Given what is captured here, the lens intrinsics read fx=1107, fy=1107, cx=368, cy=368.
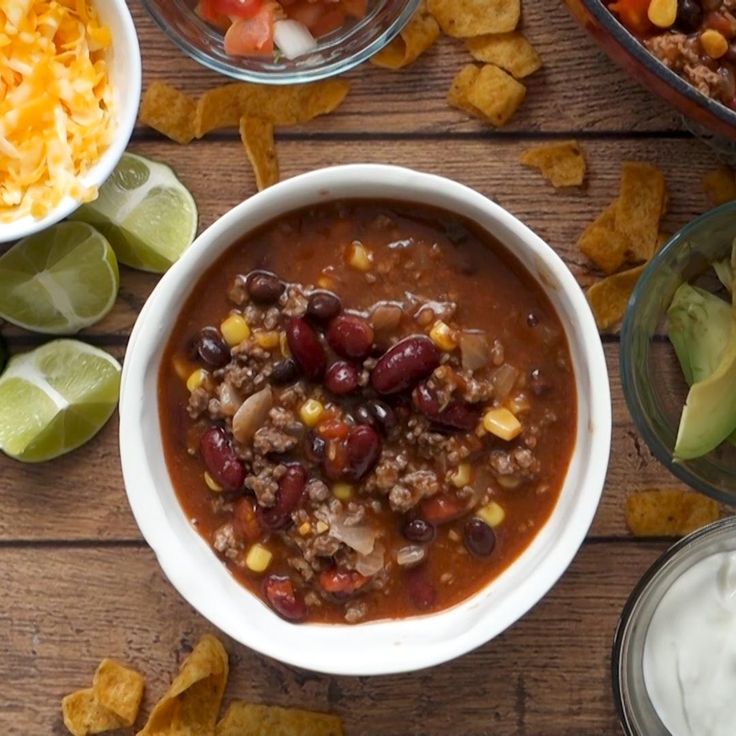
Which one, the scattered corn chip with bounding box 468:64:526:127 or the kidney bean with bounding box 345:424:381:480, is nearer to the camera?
the kidney bean with bounding box 345:424:381:480

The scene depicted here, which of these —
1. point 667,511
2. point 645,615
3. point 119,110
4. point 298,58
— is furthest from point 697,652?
point 119,110

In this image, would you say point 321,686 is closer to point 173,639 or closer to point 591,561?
point 173,639

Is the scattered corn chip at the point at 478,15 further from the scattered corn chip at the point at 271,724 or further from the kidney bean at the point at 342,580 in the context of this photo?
the scattered corn chip at the point at 271,724

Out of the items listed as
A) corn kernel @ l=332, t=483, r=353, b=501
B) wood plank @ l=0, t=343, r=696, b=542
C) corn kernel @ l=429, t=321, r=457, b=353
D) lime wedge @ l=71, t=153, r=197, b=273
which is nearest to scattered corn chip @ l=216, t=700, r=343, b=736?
wood plank @ l=0, t=343, r=696, b=542

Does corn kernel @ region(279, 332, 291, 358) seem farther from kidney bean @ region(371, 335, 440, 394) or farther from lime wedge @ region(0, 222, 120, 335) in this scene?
lime wedge @ region(0, 222, 120, 335)

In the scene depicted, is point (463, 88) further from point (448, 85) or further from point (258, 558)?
point (258, 558)
